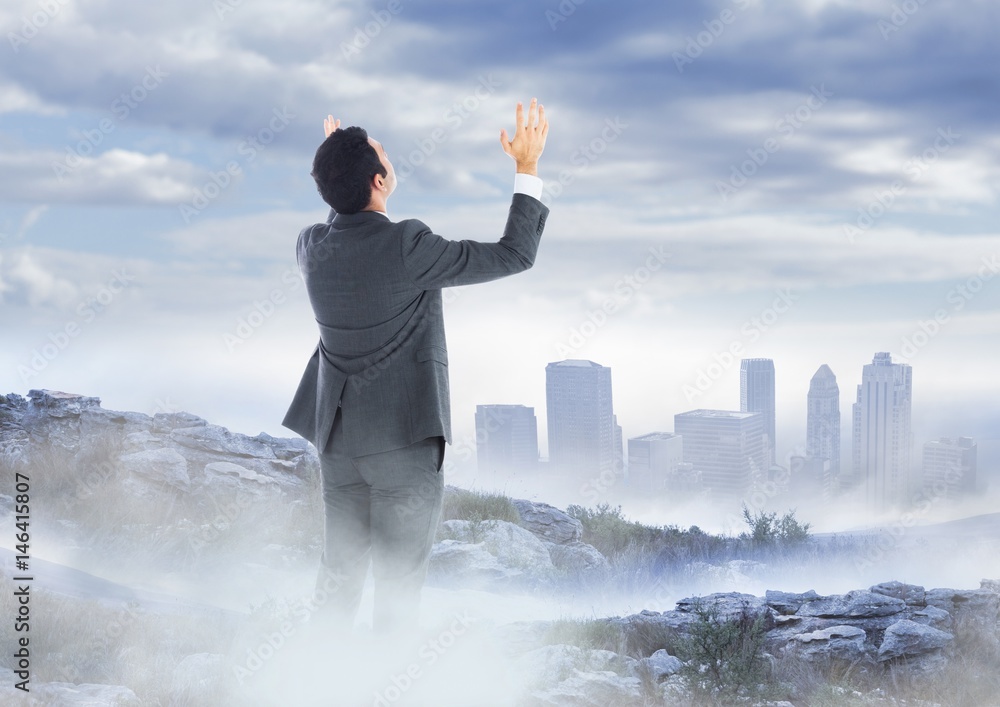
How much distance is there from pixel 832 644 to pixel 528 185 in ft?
10.4

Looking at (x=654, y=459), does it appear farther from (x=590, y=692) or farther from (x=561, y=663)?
(x=590, y=692)

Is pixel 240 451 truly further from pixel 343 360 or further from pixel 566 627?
→ pixel 343 360

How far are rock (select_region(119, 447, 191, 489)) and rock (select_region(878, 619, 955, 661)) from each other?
5930 mm

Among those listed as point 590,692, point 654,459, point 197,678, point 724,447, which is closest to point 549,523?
point 590,692

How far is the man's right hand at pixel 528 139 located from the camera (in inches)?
123

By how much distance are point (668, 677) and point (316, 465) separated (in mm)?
5565

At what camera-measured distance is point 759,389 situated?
1762 centimetres

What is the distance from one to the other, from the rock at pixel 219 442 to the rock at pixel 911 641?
6210mm

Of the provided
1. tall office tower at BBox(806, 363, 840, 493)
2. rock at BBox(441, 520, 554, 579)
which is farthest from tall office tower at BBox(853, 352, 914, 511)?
rock at BBox(441, 520, 554, 579)

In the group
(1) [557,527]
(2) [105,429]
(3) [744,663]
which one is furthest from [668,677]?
(2) [105,429]

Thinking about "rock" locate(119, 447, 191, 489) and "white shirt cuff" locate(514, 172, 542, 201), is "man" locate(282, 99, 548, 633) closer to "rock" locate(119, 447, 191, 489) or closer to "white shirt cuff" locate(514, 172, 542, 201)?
"white shirt cuff" locate(514, 172, 542, 201)

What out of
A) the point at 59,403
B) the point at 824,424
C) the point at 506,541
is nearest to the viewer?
the point at 506,541

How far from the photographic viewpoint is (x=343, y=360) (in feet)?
11.0

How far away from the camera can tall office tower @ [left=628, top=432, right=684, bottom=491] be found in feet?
42.6
